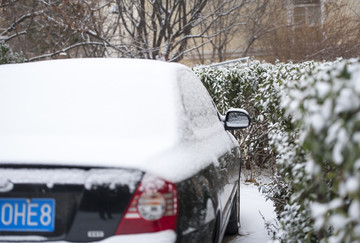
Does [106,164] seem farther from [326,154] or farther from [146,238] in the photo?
Answer: [326,154]

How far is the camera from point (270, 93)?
11.8ft

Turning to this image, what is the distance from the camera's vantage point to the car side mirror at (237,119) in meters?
3.85

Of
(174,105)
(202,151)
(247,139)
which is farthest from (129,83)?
(247,139)

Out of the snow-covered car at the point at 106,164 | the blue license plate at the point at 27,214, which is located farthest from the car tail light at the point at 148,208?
the blue license plate at the point at 27,214

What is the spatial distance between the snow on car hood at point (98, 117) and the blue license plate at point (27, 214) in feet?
0.62

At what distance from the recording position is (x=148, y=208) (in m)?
1.89

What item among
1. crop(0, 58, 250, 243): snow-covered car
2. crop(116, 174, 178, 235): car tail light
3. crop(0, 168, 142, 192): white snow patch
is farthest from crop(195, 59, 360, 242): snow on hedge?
crop(0, 168, 142, 192): white snow patch

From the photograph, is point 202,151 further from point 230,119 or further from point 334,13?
point 334,13

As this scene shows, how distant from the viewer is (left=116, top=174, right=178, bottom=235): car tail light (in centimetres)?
187

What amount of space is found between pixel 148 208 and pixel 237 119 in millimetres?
2196

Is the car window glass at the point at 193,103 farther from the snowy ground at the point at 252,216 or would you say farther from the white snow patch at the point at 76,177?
the snowy ground at the point at 252,216

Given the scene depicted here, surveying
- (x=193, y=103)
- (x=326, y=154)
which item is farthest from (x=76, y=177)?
(x=193, y=103)

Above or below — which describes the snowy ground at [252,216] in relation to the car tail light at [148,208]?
below

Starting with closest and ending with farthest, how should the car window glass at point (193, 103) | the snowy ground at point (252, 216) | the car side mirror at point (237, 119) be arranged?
1. the car window glass at point (193, 103)
2. the car side mirror at point (237, 119)
3. the snowy ground at point (252, 216)
